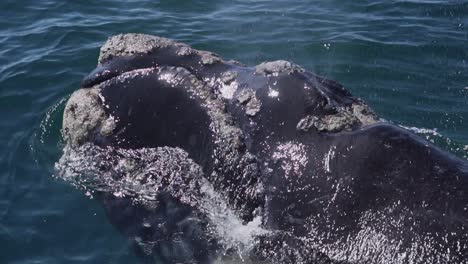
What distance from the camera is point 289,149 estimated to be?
238 inches

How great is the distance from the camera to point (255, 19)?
15.9 meters

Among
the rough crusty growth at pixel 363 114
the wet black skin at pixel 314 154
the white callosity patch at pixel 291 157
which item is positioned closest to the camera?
the wet black skin at pixel 314 154

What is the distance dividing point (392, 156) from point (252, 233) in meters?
1.64

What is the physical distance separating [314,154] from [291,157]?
0.77 feet

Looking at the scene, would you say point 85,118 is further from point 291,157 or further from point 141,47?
point 291,157

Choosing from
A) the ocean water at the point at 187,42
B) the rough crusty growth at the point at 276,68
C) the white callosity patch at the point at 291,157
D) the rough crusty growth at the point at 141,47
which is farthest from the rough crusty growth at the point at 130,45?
the white callosity patch at the point at 291,157

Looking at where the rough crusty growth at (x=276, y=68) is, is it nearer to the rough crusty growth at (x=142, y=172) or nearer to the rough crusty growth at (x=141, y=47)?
the rough crusty growth at (x=141, y=47)

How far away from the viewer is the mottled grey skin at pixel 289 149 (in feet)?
17.0

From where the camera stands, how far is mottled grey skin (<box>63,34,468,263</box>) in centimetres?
518

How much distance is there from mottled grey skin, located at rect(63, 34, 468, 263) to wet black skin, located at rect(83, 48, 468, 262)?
1 centimetres

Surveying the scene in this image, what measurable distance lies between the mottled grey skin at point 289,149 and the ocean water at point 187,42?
1.46 metres

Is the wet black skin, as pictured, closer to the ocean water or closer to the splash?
the splash

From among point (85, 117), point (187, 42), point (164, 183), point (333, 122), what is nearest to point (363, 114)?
point (333, 122)

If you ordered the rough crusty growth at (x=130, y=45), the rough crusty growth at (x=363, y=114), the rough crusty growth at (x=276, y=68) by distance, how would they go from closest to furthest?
the rough crusty growth at (x=363, y=114), the rough crusty growth at (x=276, y=68), the rough crusty growth at (x=130, y=45)
